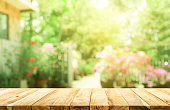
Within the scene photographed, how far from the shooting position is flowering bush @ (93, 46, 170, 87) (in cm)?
483

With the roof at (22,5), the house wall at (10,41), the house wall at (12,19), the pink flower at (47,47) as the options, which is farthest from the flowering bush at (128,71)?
the house wall at (12,19)

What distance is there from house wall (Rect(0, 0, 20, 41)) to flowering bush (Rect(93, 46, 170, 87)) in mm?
2765

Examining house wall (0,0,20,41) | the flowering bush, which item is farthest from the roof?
the flowering bush

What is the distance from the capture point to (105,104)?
1224mm

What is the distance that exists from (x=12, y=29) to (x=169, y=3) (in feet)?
18.8

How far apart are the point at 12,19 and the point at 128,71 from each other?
369cm

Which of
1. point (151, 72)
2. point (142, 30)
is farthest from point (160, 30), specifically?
point (151, 72)

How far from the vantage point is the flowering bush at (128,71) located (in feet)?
Result: 15.9

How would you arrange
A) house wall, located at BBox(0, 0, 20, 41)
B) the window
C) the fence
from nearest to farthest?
the fence < the window < house wall, located at BBox(0, 0, 20, 41)

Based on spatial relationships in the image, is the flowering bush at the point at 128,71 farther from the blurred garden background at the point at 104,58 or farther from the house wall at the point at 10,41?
the house wall at the point at 10,41

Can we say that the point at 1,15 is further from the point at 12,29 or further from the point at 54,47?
the point at 54,47

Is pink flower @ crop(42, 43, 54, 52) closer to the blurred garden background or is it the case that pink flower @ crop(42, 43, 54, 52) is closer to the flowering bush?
the blurred garden background

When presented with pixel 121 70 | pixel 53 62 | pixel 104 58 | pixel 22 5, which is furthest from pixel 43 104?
pixel 22 5

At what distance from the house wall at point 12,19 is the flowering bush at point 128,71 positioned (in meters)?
2.76
